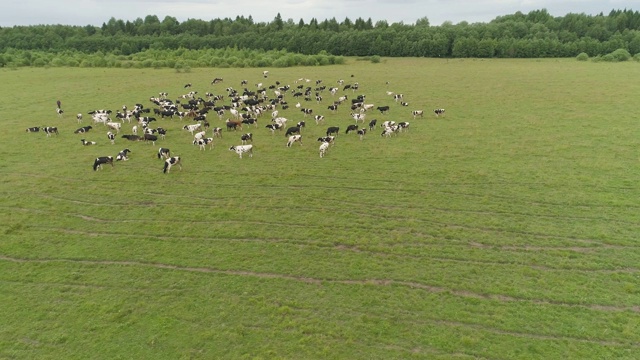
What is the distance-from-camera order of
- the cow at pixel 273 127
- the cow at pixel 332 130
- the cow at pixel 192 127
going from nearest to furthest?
1. the cow at pixel 332 130
2. the cow at pixel 192 127
3. the cow at pixel 273 127

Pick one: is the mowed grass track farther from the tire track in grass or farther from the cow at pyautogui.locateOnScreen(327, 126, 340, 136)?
the cow at pyautogui.locateOnScreen(327, 126, 340, 136)

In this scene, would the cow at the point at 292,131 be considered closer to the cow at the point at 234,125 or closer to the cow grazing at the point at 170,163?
the cow at the point at 234,125

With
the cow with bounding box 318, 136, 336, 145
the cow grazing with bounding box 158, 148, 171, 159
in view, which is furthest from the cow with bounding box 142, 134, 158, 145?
the cow with bounding box 318, 136, 336, 145

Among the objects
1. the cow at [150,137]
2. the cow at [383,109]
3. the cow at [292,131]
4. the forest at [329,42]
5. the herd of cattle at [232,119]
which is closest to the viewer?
the herd of cattle at [232,119]

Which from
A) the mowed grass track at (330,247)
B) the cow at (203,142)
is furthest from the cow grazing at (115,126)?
the cow at (203,142)

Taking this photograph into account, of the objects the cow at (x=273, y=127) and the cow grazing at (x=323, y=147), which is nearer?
the cow grazing at (x=323, y=147)

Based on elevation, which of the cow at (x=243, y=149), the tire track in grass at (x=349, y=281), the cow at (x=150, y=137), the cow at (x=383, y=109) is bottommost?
the tire track in grass at (x=349, y=281)

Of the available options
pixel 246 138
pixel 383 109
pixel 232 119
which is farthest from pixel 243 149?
pixel 383 109

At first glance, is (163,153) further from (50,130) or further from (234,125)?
(50,130)
